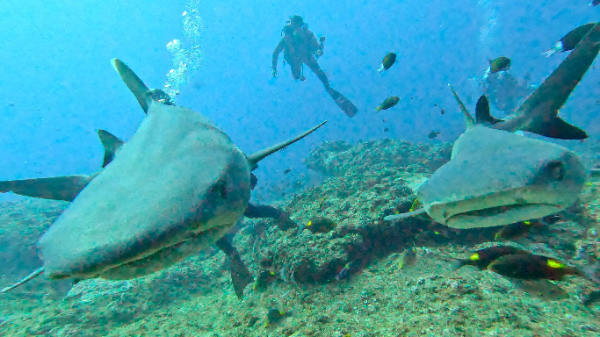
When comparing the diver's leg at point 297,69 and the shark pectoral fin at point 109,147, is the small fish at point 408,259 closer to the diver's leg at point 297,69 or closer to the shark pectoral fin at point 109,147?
the shark pectoral fin at point 109,147

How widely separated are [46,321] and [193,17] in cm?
15777

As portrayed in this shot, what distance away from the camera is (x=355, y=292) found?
315cm

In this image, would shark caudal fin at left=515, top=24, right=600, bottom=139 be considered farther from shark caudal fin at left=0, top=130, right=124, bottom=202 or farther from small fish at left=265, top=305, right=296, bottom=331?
shark caudal fin at left=0, top=130, right=124, bottom=202

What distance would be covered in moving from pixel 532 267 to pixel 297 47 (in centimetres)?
1828

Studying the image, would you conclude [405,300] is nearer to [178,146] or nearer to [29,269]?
[178,146]

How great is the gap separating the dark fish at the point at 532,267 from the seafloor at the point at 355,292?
4.8 inches

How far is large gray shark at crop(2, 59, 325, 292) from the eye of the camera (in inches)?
44.0

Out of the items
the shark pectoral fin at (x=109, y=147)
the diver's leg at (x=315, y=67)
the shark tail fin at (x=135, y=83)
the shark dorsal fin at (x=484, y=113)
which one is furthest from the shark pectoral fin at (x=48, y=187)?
the diver's leg at (x=315, y=67)

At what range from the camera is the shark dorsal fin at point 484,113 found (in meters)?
3.06

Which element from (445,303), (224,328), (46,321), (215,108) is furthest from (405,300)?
(215,108)

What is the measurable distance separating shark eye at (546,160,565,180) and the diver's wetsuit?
57.3ft

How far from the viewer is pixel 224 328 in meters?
3.58

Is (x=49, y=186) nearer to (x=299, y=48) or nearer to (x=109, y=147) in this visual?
(x=109, y=147)

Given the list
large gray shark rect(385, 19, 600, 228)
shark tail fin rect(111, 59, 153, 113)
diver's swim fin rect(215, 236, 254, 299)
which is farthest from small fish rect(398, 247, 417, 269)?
shark tail fin rect(111, 59, 153, 113)
